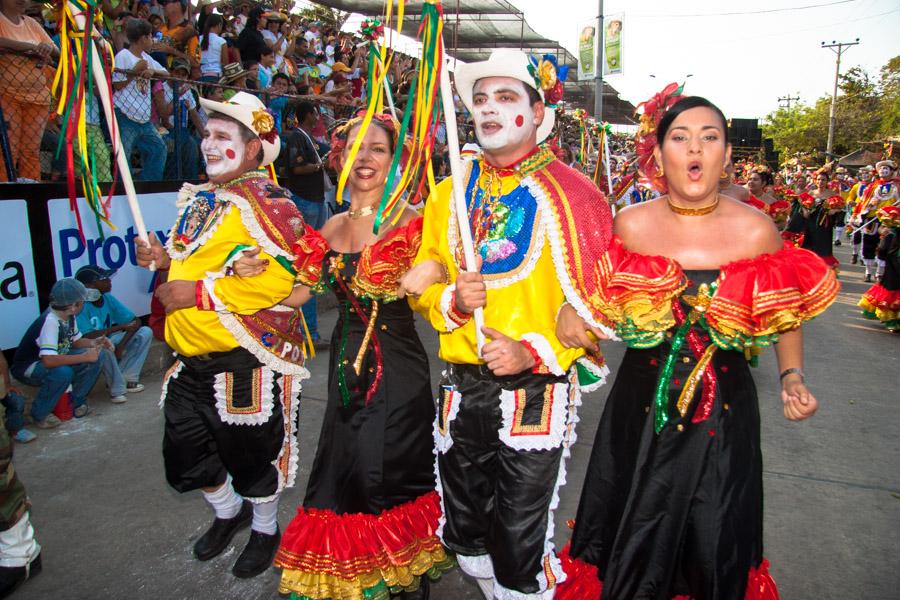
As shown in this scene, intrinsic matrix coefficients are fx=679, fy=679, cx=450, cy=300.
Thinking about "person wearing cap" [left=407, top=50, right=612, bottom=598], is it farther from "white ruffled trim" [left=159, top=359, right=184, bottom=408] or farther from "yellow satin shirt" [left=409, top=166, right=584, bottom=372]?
"white ruffled trim" [left=159, top=359, right=184, bottom=408]

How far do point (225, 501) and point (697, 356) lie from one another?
248cm

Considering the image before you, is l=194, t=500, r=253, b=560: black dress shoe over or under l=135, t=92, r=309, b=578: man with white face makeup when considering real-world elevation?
under

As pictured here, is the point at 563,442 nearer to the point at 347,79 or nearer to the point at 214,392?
the point at 214,392

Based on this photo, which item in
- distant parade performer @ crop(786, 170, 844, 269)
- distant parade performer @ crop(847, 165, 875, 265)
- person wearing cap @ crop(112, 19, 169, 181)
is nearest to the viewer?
person wearing cap @ crop(112, 19, 169, 181)

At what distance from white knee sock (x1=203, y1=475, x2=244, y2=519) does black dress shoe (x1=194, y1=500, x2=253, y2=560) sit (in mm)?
33

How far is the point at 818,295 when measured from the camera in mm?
2154

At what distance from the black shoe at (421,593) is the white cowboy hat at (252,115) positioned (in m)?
2.17

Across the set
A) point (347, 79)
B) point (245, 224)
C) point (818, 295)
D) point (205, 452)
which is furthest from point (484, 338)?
point (347, 79)

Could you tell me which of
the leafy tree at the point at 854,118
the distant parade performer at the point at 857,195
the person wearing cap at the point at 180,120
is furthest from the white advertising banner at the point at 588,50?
the leafy tree at the point at 854,118

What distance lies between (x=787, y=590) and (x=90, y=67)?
12.6 ft

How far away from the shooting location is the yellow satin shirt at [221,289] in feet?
10.0

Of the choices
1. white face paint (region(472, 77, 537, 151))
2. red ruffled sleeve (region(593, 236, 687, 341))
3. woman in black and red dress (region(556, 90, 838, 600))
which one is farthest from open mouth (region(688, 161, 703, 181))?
white face paint (region(472, 77, 537, 151))

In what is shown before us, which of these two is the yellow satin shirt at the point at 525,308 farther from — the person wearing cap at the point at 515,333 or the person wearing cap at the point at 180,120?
the person wearing cap at the point at 180,120

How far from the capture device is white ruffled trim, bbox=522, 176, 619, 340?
2.37 m
